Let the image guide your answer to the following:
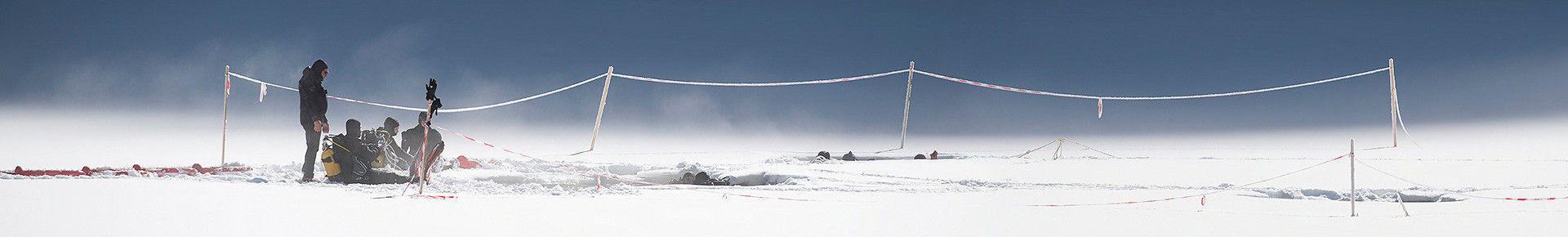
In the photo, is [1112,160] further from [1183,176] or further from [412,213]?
[412,213]

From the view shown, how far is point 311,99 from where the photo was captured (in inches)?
223

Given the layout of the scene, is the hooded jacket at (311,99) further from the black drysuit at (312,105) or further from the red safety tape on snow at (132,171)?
the red safety tape on snow at (132,171)

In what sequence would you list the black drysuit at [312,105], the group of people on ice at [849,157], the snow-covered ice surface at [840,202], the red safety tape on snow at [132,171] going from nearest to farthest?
1. the snow-covered ice surface at [840,202]
2. the red safety tape on snow at [132,171]
3. the black drysuit at [312,105]
4. the group of people on ice at [849,157]

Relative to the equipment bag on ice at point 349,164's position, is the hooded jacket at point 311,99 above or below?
above

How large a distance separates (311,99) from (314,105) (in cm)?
4

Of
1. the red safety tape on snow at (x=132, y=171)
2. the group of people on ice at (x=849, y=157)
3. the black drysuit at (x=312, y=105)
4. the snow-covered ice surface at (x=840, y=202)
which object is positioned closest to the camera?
the snow-covered ice surface at (x=840, y=202)

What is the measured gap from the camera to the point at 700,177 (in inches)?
260

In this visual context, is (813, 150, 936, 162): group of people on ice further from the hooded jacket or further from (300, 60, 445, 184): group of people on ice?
the hooded jacket

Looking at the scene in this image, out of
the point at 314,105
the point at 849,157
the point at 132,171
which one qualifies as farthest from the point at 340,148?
the point at 849,157

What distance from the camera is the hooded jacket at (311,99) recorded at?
566 centimetres

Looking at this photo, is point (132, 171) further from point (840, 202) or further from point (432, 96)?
point (840, 202)

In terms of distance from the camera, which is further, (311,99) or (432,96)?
(311,99)

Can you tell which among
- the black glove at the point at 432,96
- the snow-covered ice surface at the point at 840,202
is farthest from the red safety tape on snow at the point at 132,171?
the black glove at the point at 432,96

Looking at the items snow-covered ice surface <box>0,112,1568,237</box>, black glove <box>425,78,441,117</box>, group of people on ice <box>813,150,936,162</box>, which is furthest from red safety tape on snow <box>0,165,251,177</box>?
group of people on ice <box>813,150,936,162</box>
